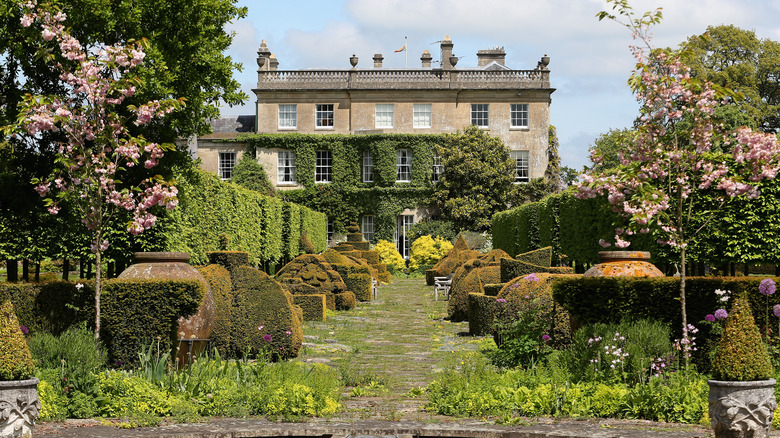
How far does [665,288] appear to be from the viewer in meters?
9.66

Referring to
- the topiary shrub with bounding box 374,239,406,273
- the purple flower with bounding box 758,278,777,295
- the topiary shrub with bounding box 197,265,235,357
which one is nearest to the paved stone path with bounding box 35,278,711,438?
the topiary shrub with bounding box 197,265,235,357

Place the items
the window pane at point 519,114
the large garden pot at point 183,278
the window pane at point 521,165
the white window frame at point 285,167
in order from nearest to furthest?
the large garden pot at point 183,278 < the window pane at point 521,165 < the white window frame at point 285,167 < the window pane at point 519,114

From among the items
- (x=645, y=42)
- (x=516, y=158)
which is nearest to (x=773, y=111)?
(x=516, y=158)

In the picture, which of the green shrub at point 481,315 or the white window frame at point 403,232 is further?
the white window frame at point 403,232

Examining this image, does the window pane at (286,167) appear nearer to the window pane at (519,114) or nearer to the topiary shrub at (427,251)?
the topiary shrub at (427,251)

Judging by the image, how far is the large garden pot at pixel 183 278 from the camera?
35.2 ft

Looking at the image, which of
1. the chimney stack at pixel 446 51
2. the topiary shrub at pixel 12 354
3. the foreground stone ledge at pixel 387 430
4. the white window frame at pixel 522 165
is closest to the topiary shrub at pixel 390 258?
the white window frame at pixel 522 165

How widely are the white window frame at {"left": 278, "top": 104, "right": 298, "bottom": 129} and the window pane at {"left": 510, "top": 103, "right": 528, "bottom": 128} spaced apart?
12758mm

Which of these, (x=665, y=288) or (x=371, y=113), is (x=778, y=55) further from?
(x=665, y=288)

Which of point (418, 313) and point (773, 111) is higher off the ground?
point (773, 111)

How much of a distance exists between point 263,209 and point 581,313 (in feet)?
65.8

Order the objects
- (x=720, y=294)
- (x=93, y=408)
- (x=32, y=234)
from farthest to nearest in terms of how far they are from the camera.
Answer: (x=32, y=234)
(x=720, y=294)
(x=93, y=408)

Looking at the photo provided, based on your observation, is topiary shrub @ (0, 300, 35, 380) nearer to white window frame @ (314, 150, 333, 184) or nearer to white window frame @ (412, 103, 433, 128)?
white window frame @ (314, 150, 333, 184)

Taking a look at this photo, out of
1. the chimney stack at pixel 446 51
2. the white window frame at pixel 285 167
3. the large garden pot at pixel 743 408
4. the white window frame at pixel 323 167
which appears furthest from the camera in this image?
the chimney stack at pixel 446 51
